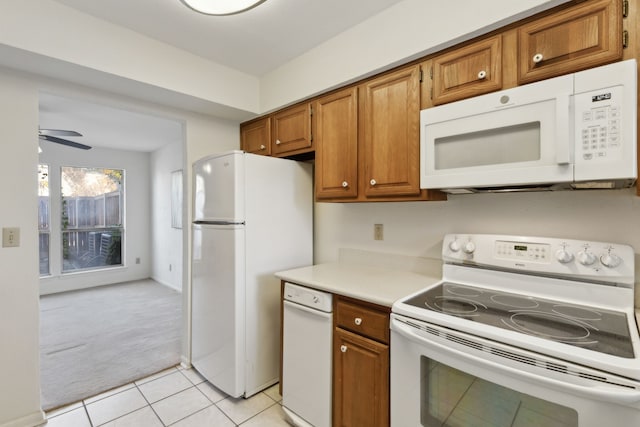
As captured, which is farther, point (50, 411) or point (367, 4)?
point (50, 411)

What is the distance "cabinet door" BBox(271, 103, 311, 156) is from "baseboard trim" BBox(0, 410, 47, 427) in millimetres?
2289

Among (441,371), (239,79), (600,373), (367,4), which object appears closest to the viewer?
(600,373)

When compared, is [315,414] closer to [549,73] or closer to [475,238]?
[475,238]

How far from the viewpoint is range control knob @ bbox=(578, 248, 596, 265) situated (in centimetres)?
127

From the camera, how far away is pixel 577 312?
1.21m

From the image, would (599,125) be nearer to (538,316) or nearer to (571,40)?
(571,40)

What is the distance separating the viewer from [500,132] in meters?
1.33

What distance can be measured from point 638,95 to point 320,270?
1693mm

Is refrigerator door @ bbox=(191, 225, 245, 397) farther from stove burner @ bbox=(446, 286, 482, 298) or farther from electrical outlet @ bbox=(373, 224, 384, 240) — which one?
stove burner @ bbox=(446, 286, 482, 298)

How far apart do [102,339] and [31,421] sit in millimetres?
1357

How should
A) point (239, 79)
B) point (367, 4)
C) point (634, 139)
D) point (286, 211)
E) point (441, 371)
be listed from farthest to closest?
point (239, 79) → point (286, 211) → point (367, 4) → point (441, 371) → point (634, 139)

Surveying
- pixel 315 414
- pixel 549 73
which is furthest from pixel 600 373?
pixel 315 414

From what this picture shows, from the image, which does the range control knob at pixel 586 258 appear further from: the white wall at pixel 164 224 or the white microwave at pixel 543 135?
the white wall at pixel 164 224

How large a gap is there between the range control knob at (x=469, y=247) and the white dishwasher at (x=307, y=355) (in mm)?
760
